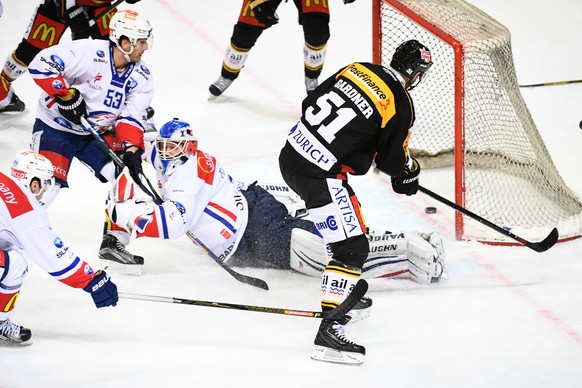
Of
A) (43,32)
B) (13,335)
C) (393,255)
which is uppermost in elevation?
(393,255)

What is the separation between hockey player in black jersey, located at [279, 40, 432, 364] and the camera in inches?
147

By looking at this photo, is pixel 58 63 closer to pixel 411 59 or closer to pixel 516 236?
pixel 411 59

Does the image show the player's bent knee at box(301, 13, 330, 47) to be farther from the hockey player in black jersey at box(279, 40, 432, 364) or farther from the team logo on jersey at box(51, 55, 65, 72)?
the hockey player in black jersey at box(279, 40, 432, 364)

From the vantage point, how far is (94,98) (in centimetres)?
468

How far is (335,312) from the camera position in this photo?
3.71m

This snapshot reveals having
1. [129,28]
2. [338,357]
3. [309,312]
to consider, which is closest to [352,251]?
[309,312]

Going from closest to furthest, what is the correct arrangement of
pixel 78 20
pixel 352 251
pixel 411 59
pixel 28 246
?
pixel 28 246
pixel 352 251
pixel 411 59
pixel 78 20

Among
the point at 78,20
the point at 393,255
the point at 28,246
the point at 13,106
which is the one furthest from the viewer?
the point at 13,106

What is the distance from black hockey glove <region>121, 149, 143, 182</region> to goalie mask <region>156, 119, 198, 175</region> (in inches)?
12.1

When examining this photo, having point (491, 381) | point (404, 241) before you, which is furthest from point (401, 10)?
point (491, 381)

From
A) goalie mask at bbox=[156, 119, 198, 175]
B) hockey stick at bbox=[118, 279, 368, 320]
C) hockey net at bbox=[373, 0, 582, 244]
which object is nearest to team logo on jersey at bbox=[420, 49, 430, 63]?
hockey net at bbox=[373, 0, 582, 244]

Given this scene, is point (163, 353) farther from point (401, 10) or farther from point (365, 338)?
point (401, 10)

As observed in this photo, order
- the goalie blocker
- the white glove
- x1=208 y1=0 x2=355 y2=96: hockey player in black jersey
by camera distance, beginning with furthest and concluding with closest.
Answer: x1=208 y1=0 x2=355 y2=96: hockey player in black jersey < the goalie blocker < the white glove

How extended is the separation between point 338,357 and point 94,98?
5.75 feet
